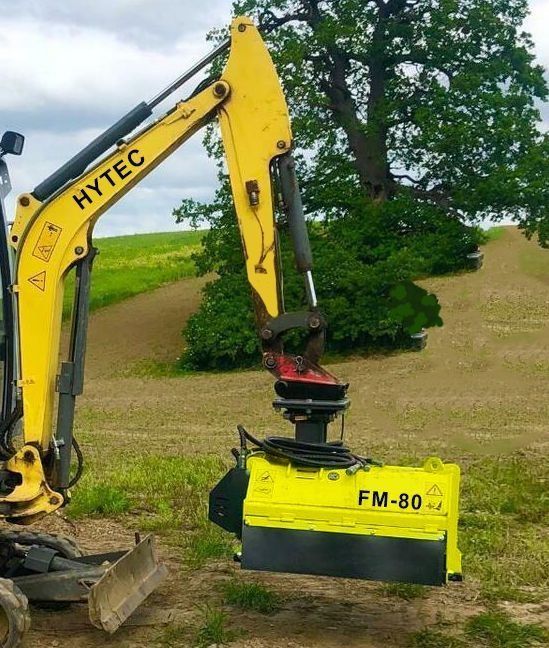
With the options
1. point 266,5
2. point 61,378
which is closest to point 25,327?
point 61,378

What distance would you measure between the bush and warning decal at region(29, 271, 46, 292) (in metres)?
14.6

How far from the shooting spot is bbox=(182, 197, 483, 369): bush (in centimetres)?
2109

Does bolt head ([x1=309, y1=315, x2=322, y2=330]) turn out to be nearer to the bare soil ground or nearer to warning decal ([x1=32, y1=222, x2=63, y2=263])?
warning decal ([x1=32, y1=222, x2=63, y2=263])

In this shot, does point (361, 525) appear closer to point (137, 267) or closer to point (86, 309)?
point (86, 309)

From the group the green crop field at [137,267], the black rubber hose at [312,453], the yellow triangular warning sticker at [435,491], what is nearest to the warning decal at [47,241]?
the black rubber hose at [312,453]

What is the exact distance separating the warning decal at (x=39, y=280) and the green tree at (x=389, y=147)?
15490 millimetres

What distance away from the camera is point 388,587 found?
6398 millimetres

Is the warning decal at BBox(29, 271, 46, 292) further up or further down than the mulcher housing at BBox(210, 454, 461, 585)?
further up

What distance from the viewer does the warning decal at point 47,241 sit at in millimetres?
5734

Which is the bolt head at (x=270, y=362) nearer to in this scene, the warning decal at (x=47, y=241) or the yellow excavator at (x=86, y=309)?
the yellow excavator at (x=86, y=309)

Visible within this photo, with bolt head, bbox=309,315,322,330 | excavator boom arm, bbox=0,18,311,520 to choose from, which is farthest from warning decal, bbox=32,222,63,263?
bolt head, bbox=309,315,322,330

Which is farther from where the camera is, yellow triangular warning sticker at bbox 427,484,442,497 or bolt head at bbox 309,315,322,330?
bolt head at bbox 309,315,322,330

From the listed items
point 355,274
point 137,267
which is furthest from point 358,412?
point 137,267

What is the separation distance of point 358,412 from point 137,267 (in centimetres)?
2105
